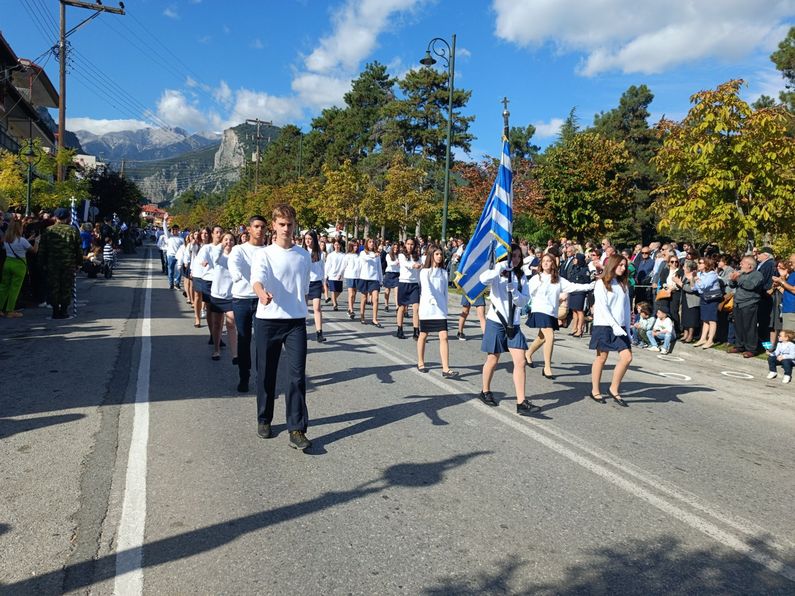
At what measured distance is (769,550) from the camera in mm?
3652

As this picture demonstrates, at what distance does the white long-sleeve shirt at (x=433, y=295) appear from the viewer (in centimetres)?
841

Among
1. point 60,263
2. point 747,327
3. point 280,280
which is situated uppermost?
point 280,280

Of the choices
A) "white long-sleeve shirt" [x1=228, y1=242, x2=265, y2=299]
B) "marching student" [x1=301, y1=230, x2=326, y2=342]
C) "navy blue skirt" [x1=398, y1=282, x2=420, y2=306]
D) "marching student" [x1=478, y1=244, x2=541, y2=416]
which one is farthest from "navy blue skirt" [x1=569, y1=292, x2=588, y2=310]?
"white long-sleeve shirt" [x1=228, y1=242, x2=265, y2=299]

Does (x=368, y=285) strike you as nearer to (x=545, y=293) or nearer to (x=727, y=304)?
(x=545, y=293)

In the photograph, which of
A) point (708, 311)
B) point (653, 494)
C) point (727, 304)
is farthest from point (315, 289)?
point (727, 304)

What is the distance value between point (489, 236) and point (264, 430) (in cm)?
325

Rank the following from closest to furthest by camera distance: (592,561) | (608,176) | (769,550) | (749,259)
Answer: (592,561) → (769,550) → (749,259) → (608,176)

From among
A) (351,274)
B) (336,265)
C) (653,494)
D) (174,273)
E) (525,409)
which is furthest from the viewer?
(174,273)

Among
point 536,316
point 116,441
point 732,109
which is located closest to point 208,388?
point 116,441

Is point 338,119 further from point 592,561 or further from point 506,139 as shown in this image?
point 592,561

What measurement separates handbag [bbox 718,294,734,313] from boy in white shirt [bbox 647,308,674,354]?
99 centimetres

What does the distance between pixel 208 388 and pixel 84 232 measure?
16206 millimetres

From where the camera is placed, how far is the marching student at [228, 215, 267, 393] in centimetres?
677

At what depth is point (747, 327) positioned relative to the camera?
36.4 ft
